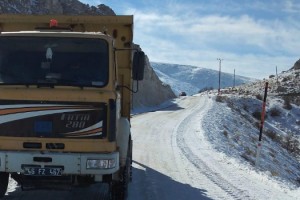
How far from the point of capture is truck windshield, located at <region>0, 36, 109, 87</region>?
260 inches

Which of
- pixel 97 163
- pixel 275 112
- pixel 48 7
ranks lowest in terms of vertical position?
pixel 275 112

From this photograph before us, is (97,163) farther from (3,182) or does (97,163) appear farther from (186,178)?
(186,178)

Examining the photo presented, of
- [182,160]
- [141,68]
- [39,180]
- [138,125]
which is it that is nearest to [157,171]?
[182,160]

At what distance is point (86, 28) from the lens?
29.4 feet

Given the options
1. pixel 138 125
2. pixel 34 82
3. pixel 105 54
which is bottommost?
pixel 138 125

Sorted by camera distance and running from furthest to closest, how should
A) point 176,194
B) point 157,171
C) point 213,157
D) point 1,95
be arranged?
point 213,157
point 157,171
point 176,194
point 1,95

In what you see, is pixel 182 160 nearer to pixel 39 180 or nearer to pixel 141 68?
pixel 141 68

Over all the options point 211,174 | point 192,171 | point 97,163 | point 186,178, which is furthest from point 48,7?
point 97,163

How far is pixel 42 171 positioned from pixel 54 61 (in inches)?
62.4

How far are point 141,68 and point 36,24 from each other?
2610mm

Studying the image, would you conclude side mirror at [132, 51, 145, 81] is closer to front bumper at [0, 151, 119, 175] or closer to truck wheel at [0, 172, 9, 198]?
front bumper at [0, 151, 119, 175]

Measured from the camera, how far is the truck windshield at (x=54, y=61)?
661 cm

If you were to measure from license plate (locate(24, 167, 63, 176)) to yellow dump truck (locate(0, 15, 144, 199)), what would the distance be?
0.5 inches

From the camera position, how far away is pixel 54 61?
6.75 metres
